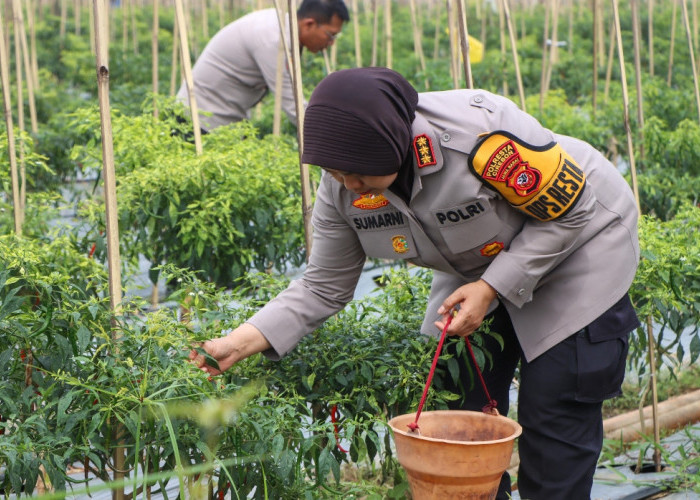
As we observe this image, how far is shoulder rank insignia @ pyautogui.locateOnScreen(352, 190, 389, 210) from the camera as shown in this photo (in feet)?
6.24

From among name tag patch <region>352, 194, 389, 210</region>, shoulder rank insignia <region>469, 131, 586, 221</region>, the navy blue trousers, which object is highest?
shoulder rank insignia <region>469, 131, 586, 221</region>

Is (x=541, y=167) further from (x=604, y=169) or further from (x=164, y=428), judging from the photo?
(x=164, y=428)

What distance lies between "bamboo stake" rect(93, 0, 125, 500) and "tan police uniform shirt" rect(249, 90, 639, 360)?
0.30 m

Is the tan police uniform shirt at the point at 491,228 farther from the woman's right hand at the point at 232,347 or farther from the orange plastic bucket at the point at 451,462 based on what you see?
the orange plastic bucket at the point at 451,462

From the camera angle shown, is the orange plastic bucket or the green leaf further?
the green leaf

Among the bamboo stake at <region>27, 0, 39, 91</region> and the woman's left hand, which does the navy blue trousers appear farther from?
the bamboo stake at <region>27, 0, 39, 91</region>

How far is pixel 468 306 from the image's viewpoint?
72.2 inches

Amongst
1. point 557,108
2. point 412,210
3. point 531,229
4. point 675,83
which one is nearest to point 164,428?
point 412,210

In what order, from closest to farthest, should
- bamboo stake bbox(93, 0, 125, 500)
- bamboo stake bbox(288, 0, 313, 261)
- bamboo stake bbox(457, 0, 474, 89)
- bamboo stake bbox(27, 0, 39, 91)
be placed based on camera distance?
bamboo stake bbox(93, 0, 125, 500), bamboo stake bbox(288, 0, 313, 261), bamboo stake bbox(457, 0, 474, 89), bamboo stake bbox(27, 0, 39, 91)

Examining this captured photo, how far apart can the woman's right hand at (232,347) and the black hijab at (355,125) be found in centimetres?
44

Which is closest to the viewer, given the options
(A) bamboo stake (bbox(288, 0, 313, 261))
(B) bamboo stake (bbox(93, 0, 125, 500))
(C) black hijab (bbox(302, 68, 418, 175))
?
(C) black hijab (bbox(302, 68, 418, 175))

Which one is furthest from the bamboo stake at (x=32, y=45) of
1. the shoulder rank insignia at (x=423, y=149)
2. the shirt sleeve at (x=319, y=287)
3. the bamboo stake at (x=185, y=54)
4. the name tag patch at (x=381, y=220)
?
the shoulder rank insignia at (x=423, y=149)

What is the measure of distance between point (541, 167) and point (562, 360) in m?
0.43

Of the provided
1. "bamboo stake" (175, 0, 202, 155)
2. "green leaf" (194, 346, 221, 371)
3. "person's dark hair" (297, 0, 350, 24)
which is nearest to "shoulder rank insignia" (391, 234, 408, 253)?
"green leaf" (194, 346, 221, 371)
